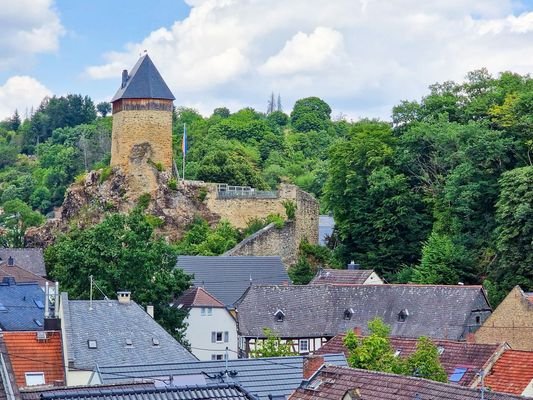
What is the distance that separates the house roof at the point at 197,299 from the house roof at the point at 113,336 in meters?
12.7

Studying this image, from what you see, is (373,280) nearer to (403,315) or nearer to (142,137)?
(403,315)

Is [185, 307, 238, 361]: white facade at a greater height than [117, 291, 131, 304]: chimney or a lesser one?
lesser

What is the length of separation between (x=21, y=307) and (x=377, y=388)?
2784 centimetres

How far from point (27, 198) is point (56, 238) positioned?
42836 millimetres

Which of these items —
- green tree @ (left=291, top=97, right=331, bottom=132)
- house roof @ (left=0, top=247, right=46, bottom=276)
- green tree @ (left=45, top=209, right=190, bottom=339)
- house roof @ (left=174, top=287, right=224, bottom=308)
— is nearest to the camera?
green tree @ (left=45, top=209, right=190, bottom=339)

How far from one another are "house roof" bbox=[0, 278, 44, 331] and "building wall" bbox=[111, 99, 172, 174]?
67.0 feet

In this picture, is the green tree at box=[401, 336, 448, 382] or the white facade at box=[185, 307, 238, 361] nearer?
the green tree at box=[401, 336, 448, 382]

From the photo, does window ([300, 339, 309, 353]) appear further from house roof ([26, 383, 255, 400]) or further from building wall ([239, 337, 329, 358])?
house roof ([26, 383, 255, 400])

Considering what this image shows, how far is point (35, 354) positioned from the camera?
3297 cm

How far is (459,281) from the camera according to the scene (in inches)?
2173

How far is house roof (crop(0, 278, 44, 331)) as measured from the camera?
42.2 metres

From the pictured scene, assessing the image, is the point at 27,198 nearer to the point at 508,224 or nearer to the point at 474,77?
the point at 474,77

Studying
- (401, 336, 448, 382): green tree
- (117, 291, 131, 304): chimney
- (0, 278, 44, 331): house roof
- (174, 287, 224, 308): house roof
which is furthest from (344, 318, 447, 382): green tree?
(174, 287, 224, 308): house roof

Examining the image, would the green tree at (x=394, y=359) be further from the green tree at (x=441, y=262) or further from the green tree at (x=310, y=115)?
the green tree at (x=310, y=115)
